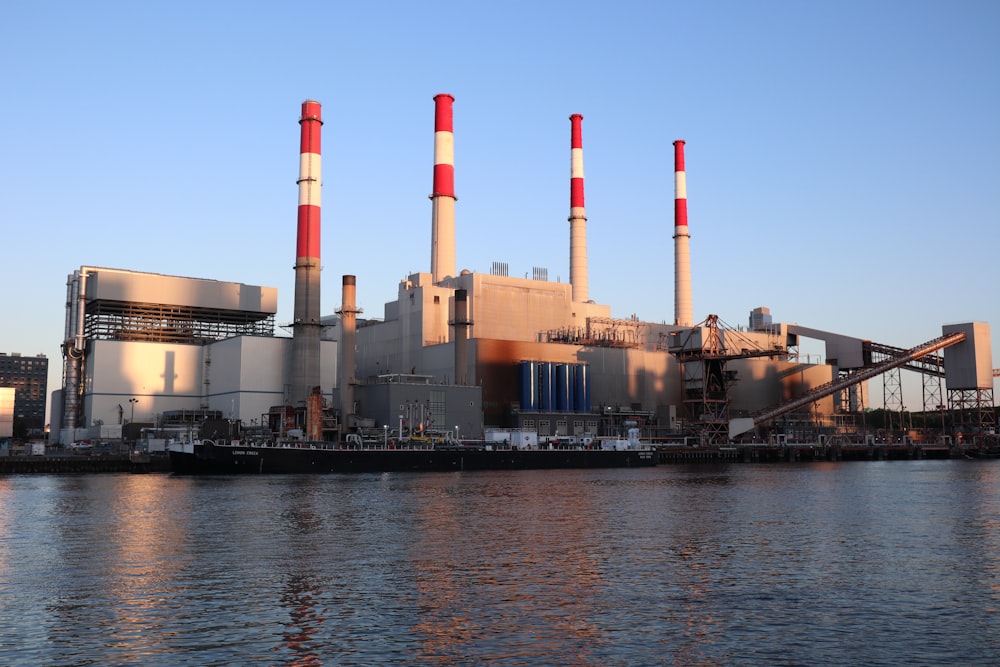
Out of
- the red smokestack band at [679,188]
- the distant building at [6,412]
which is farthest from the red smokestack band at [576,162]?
the distant building at [6,412]

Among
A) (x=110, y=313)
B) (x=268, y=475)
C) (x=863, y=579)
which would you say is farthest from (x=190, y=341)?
(x=863, y=579)

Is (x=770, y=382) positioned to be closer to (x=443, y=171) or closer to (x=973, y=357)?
(x=973, y=357)

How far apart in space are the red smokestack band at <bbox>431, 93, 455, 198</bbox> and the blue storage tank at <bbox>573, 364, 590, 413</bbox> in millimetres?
27562

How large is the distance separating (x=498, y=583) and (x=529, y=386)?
93.5 meters

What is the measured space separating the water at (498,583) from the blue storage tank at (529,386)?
66.5 m

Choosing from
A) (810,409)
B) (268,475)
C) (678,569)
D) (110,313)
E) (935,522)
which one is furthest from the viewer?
(810,409)

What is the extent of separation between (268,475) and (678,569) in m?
62.8

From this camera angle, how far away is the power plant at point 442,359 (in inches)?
4409

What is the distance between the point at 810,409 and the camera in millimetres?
146375

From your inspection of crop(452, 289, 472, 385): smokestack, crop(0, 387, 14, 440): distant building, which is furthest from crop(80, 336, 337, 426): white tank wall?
crop(452, 289, 472, 385): smokestack

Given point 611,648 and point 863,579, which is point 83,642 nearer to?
point 611,648

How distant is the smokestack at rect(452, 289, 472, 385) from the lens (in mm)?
115875

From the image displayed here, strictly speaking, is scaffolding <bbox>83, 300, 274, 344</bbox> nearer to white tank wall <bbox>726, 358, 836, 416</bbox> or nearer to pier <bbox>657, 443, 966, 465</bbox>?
pier <bbox>657, 443, 966, 465</bbox>

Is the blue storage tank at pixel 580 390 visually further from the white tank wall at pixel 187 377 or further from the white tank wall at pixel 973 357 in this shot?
the white tank wall at pixel 973 357
